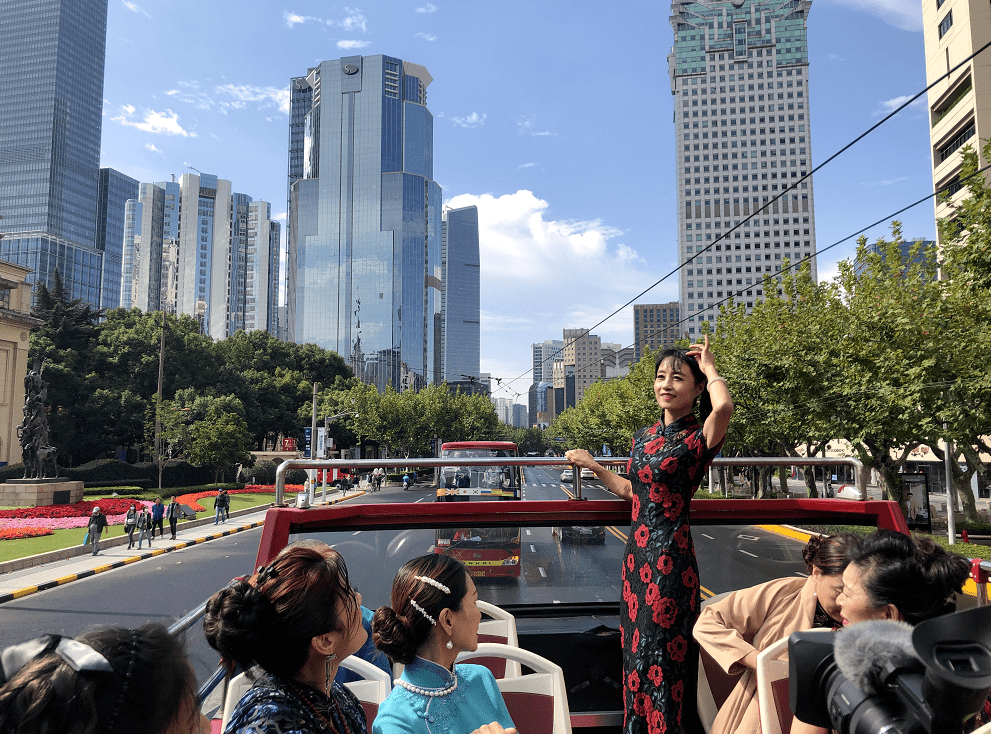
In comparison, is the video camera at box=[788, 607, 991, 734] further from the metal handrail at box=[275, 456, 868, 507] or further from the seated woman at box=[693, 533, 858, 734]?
the metal handrail at box=[275, 456, 868, 507]

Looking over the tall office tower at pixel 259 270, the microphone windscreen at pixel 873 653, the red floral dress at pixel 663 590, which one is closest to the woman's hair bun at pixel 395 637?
the red floral dress at pixel 663 590

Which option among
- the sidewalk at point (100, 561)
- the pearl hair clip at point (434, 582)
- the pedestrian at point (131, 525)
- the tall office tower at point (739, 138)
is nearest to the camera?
the pearl hair clip at point (434, 582)

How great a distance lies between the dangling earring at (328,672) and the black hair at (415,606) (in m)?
0.22

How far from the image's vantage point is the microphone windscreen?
844 mm

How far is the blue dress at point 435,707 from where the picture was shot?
1.91 m

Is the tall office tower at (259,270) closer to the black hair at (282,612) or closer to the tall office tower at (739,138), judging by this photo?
the tall office tower at (739,138)

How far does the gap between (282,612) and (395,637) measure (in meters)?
0.46

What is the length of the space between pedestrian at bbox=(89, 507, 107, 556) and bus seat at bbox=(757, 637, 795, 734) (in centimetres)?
2000

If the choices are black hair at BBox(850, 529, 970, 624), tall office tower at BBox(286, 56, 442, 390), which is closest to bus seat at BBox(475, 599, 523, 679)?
black hair at BBox(850, 529, 970, 624)

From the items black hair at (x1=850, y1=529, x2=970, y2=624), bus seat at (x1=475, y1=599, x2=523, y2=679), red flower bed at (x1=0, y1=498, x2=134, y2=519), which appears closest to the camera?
black hair at (x1=850, y1=529, x2=970, y2=624)

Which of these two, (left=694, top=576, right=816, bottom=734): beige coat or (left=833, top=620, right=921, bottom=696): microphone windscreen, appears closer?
(left=833, top=620, right=921, bottom=696): microphone windscreen

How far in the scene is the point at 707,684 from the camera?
2.82 metres

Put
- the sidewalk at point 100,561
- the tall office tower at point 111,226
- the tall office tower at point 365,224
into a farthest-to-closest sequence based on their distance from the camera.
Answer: the tall office tower at point 111,226
the tall office tower at point 365,224
the sidewalk at point 100,561

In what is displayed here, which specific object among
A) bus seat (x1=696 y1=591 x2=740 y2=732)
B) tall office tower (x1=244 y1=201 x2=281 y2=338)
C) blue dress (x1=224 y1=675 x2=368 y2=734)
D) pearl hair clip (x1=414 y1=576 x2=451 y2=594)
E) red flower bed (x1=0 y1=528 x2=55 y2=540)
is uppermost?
tall office tower (x1=244 y1=201 x2=281 y2=338)
